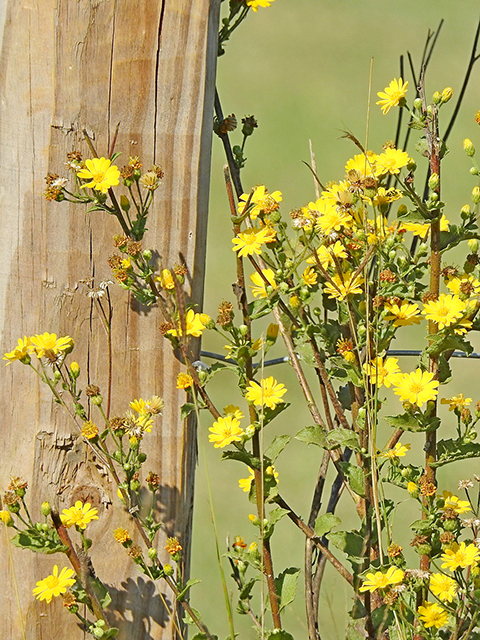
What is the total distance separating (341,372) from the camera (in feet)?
3.16

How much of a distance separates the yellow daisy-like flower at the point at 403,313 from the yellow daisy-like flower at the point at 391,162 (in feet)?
0.51

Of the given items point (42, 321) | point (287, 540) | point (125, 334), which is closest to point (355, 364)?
point (125, 334)

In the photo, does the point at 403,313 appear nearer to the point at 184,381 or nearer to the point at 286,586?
the point at 184,381

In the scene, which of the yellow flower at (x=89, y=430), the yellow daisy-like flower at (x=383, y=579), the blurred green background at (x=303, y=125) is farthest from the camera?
the blurred green background at (x=303, y=125)

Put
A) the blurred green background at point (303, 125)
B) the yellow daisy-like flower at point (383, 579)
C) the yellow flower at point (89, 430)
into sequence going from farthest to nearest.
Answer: the blurred green background at point (303, 125) → the yellow flower at point (89, 430) → the yellow daisy-like flower at point (383, 579)

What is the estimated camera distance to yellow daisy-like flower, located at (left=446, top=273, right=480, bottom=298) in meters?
0.87

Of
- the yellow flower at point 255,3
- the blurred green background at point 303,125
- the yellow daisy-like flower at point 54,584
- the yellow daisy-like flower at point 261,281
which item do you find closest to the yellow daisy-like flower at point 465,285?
the yellow daisy-like flower at point 261,281

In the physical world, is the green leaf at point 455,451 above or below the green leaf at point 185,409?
below

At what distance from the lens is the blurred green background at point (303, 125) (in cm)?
412

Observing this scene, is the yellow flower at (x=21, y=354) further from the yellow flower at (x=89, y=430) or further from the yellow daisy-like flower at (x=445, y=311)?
the yellow daisy-like flower at (x=445, y=311)

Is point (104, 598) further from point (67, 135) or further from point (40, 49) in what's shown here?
point (40, 49)

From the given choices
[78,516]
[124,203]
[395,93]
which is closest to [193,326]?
[124,203]

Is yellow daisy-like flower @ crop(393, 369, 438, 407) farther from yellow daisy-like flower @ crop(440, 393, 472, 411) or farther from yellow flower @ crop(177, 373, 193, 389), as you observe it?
yellow flower @ crop(177, 373, 193, 389)

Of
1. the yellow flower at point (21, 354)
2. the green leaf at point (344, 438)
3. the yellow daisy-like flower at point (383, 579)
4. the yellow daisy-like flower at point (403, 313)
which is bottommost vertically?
the yellow daisy-like flower at point (383, 579)
